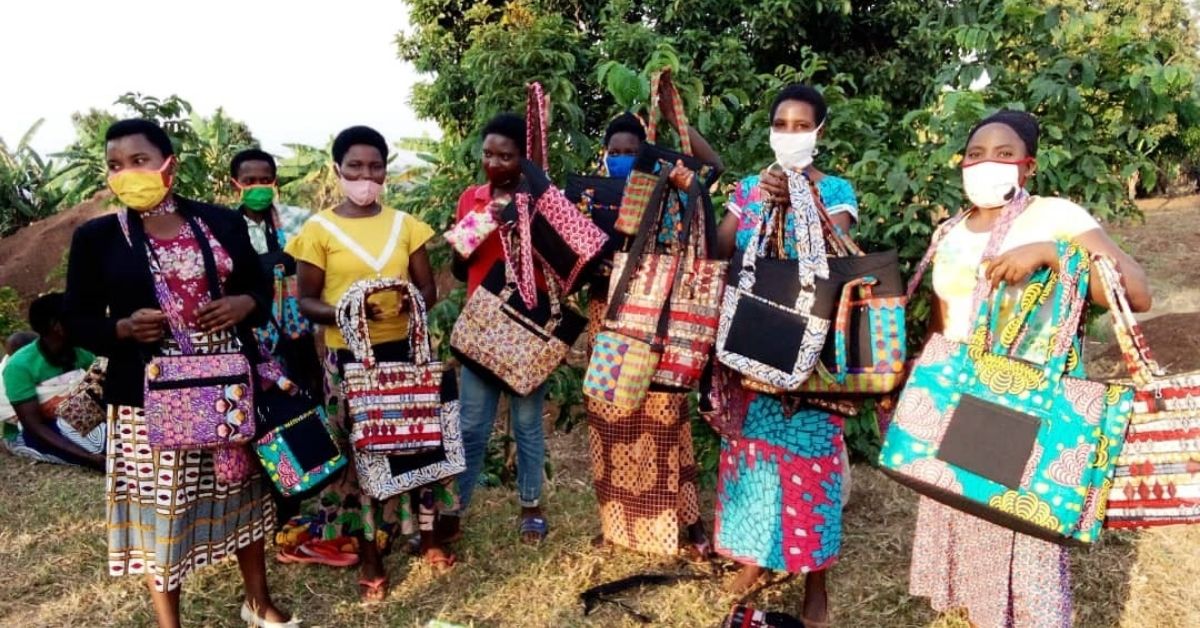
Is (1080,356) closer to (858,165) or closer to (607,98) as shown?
(858,165)

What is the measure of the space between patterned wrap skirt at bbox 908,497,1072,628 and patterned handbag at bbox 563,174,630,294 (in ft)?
5.07

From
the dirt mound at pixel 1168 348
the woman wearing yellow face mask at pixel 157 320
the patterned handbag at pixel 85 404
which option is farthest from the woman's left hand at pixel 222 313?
the dirt mound at pixel 1168 348

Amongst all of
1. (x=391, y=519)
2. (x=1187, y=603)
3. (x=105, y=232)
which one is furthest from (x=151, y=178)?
(x=1187, y=603)

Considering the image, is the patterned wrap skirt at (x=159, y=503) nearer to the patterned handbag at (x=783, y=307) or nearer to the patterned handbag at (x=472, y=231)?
the patterned handbag at (x=472, y=231)

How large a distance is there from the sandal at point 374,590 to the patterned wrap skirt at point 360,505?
0.18 m

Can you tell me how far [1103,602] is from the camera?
3.36 metres

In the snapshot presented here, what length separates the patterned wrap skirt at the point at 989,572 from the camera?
2.54 meters

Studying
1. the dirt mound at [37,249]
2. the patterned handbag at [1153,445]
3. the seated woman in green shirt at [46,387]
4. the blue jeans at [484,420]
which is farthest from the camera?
the dirt mound at [37,249]

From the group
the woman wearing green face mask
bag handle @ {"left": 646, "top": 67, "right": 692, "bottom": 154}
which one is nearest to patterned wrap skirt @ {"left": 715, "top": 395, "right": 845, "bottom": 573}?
bag handle @ {"left": 646, "top": 67, "right": 692, "bottom": 154}

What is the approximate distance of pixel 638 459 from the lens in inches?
140

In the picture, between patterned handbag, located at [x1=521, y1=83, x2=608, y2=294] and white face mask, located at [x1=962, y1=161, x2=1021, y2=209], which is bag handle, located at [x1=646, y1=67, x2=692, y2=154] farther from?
white face mask, located at [x1=962, y1=161, x2=1021, y2=209]

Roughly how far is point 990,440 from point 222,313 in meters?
2.46

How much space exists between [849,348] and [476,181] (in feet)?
8.48

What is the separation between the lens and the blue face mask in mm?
3658
